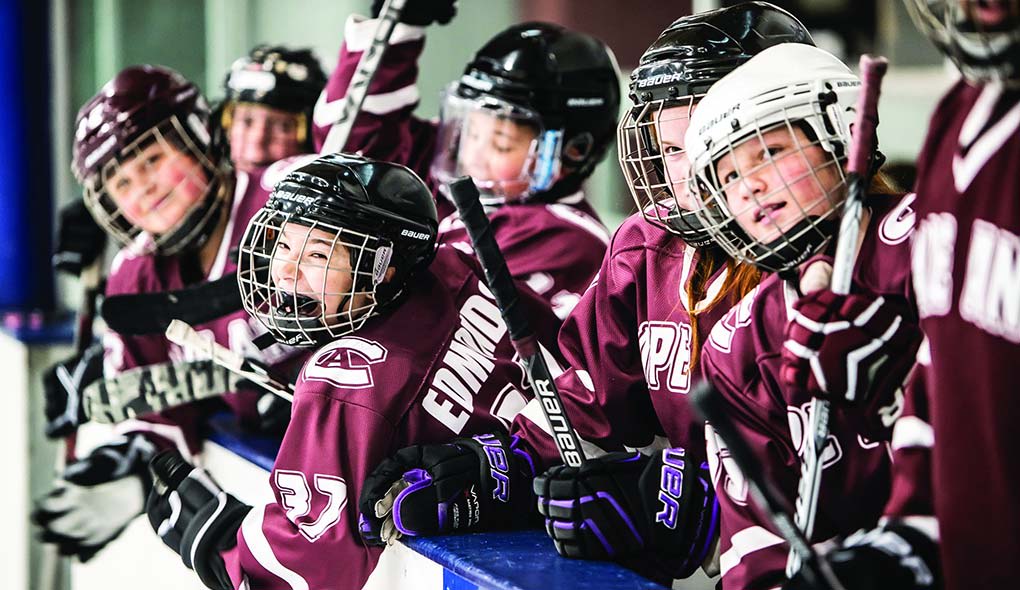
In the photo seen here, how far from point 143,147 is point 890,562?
191 centimetres

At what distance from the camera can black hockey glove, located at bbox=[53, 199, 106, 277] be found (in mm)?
3289

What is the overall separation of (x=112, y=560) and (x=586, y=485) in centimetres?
187

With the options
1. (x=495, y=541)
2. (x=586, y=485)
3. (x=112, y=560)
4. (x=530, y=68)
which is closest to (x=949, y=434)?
(x=586, y=485)

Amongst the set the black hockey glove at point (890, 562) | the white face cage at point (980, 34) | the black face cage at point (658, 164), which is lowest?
the black hockey glove at point (890, 562)

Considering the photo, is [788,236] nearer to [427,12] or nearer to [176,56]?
[427,12]

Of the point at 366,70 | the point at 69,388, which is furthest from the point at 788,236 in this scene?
the point at 69,388

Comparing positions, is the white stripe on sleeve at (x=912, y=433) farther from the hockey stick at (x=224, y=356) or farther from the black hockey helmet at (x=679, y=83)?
the hockey stick at (x=224, y=356)

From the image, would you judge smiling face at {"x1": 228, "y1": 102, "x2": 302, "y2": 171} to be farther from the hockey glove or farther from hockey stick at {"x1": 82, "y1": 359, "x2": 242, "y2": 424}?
the hockey glove

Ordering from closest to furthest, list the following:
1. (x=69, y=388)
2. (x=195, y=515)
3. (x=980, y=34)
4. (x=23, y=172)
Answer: (x=980, y=34)
(x=195, y=515)
(x=69, y=388)
(x=23, y=172)

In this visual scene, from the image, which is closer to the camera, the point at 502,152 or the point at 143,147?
the point at 502,152

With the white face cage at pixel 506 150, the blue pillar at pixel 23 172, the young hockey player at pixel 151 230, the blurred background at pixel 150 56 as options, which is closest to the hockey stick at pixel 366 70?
the young hockey player at pixel 151 230

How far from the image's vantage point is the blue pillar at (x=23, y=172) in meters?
5.13

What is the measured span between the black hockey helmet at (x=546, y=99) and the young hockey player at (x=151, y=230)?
419 millimetres

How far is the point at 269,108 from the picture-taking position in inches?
127
